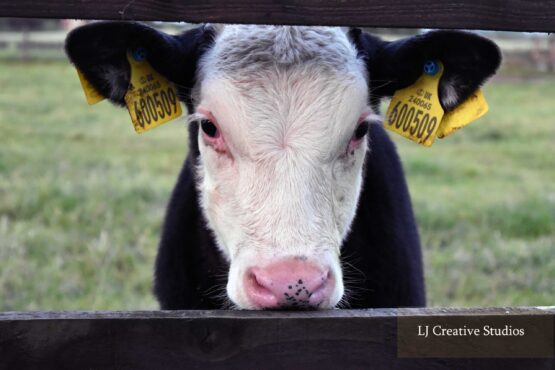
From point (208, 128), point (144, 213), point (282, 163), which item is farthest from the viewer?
point (144, 213)

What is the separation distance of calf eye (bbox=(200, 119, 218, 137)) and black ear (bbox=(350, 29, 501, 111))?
2.19ft

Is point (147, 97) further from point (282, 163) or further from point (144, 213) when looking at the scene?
point (144, 213)

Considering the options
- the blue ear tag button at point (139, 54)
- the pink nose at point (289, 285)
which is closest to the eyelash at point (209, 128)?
the blue ear tag button at point (139, 54)

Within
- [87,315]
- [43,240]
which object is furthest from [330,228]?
[43,240]

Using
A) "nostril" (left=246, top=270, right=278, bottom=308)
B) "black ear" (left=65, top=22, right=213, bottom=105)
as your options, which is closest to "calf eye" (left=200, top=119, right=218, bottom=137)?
"black ear" (left=65, top=22, right=213, bottom=105)

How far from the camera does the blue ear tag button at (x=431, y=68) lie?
10.9 ft

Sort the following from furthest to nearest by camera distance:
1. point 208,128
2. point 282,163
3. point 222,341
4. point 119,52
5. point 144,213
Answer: point 144,213 → point 208,128 → point 119,52 → point 282,163 → point 222,341

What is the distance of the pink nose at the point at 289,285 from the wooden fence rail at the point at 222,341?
0.49 m

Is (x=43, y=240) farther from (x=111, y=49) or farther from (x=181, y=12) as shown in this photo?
(x=181, y=12)

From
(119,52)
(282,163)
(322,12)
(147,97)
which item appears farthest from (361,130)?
(322,12)

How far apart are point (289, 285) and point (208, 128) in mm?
1016

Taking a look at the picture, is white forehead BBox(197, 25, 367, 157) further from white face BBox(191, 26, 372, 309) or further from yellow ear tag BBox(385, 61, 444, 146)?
yellow ear tag BBox(385, 61, 444, 146)

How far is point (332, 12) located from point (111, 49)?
1269mm

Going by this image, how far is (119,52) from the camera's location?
3.12m
